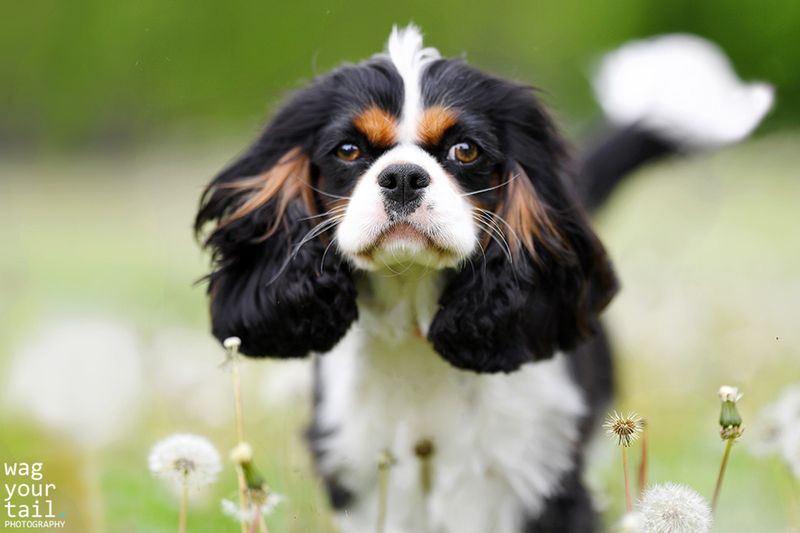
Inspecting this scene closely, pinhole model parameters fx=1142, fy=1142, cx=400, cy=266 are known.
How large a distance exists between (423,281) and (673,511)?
3.20 feet

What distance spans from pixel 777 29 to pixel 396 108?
19.0 ft

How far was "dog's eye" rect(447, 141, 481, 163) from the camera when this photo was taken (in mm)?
2297

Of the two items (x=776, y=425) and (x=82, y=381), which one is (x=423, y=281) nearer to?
(x=776, y=425)

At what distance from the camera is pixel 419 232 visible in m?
2.15

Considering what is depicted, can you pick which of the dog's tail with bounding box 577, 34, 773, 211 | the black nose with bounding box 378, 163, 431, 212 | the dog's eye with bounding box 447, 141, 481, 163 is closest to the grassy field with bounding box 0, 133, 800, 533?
the dog's tail with bounding box 577, 34, 773, 211

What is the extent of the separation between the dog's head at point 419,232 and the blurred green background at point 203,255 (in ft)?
0.96

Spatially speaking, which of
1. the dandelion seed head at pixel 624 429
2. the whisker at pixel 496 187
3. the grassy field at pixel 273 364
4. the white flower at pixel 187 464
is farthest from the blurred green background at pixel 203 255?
the dandelion seed head at pixel 624 429

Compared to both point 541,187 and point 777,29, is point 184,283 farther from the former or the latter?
point 777,29

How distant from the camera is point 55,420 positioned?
2.88m

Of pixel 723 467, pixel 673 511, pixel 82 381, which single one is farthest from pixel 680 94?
pixel 673 511

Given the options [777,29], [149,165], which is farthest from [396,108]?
[777,29]

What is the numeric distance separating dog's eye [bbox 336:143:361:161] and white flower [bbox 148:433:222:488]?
75 centimetres

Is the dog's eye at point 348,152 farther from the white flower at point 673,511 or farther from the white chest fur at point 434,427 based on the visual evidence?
the white flower at point 673,511

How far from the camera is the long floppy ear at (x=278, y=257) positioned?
A: 7.88 feet
